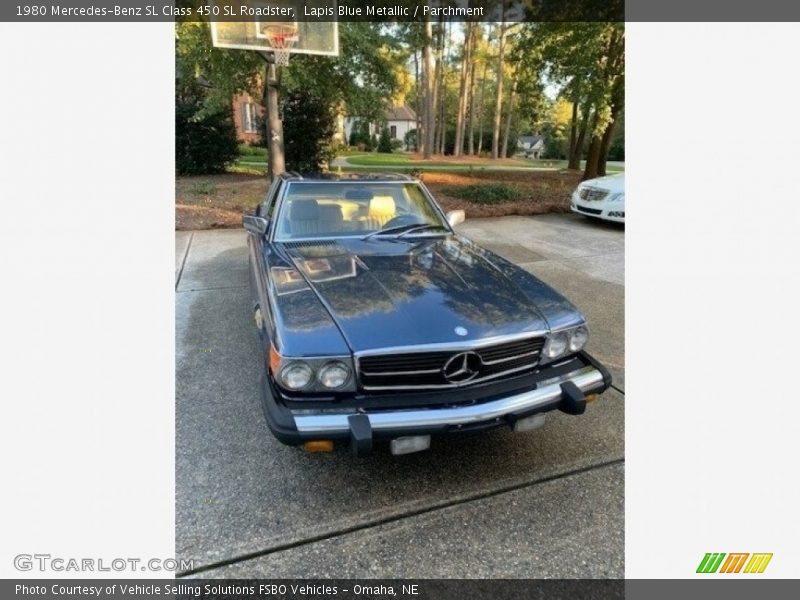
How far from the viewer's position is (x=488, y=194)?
37.4 ft

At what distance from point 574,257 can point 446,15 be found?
21.8 feet

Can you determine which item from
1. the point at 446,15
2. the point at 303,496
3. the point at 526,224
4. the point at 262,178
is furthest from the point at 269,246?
the point at 262,178

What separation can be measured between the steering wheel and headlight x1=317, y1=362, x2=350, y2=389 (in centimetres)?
175

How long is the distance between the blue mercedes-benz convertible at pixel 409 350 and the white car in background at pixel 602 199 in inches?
286

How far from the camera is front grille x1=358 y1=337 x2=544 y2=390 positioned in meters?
2.10

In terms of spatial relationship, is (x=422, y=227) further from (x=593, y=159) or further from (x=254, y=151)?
(x=254, y=151)

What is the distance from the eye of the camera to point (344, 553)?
2020 millimetres

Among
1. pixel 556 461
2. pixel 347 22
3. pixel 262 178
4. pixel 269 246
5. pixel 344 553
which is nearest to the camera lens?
pixel 344 553

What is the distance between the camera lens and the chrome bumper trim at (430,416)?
203cm

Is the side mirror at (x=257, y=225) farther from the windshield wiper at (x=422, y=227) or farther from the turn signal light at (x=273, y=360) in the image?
the turn signal light at (x=273, y=360)

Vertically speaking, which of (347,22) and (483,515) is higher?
(347,22)

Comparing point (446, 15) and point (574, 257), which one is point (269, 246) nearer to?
point (574, 257)

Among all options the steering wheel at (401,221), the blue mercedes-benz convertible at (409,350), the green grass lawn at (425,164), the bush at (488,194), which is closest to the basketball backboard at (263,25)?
the steering wheel at (401,221)
